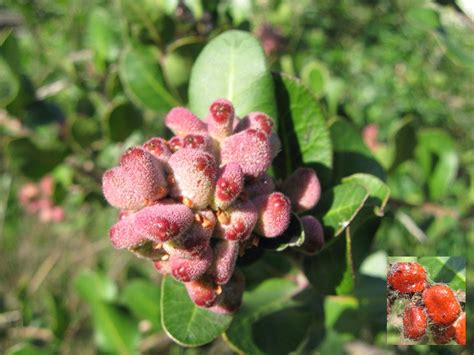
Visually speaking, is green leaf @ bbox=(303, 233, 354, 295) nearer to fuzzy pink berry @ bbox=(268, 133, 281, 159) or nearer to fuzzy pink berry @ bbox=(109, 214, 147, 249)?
fuzzy pink berry @ bbox=(268, 133, 281, 159)

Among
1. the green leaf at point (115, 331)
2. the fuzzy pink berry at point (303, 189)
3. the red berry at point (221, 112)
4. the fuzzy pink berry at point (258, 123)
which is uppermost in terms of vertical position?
the red berry at point (221, 112)

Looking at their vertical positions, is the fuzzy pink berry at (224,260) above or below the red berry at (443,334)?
above

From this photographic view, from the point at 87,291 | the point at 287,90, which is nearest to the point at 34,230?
the point at 87,291

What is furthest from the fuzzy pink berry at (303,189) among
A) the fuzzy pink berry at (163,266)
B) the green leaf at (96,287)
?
the green leaf at (96,287)

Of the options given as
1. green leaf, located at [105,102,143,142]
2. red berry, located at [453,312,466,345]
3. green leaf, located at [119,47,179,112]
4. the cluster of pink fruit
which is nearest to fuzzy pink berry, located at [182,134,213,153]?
red berry, located at [453,312,466,345]

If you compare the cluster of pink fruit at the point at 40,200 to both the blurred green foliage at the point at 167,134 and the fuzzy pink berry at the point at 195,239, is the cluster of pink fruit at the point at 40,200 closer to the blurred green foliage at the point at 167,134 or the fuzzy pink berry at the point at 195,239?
the blurred green foliage at the point at 167,134

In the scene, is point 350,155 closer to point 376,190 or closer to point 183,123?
point 376,190
